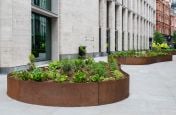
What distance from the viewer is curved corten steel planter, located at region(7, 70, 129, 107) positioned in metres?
8.87

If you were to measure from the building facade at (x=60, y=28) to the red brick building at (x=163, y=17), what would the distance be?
3429 centimetres

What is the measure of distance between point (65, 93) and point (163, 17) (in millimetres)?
94963

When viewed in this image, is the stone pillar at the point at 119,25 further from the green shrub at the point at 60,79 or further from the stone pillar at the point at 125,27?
the green shrub at the point at 60,79

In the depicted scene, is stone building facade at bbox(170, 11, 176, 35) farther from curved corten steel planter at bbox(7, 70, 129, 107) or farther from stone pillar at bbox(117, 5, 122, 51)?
curved corten steel planter at bbox(7, 70, 129, 107)

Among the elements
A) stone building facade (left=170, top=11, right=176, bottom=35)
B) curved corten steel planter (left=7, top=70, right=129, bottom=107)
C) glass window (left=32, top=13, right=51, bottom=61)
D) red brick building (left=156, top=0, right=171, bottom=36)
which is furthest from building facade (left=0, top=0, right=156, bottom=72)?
stone building facade (left=170, top=11, right=176, bottom=35)

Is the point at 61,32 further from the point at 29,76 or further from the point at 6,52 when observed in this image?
the point at 29,76

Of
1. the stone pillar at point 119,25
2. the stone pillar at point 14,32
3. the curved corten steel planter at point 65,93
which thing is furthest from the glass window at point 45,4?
the stone pillar at point 119,25

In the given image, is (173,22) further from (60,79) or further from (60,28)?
(60,79)

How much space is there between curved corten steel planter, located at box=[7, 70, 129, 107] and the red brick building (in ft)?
281

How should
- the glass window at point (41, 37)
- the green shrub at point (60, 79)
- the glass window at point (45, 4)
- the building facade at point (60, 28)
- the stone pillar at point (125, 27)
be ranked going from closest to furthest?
the green shrub at point (60, 79) < the building facade at point (60, 28) < the glass window at point (41, 37) < the glass window at point (45, 4) < the stone pillar at point (125, 27)

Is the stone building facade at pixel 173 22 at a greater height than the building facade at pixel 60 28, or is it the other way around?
the stone building facade at pixel 173 22

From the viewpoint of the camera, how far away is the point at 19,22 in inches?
735

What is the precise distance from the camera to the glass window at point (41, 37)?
82.6 feet

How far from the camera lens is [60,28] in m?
27.5
